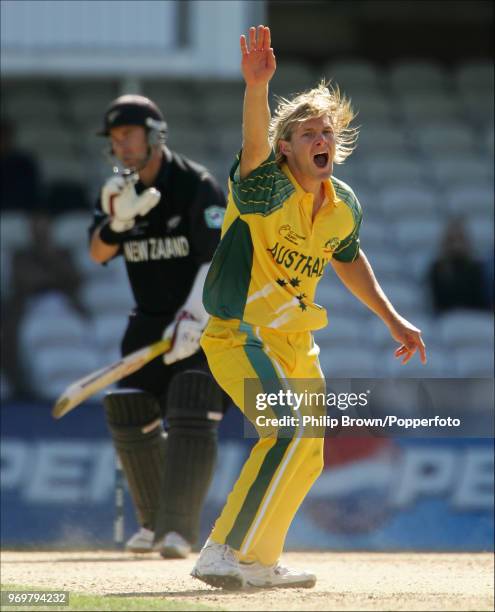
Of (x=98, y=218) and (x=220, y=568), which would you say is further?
(x=98, y=218)

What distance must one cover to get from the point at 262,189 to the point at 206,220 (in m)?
1.69

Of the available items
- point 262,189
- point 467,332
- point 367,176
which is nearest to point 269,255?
point 262,189

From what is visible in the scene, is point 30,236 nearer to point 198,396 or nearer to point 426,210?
point 426,210

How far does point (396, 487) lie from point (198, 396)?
7.63ft

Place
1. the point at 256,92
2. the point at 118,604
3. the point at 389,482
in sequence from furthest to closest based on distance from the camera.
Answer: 1. the point at 389,482
2. the point at 256,92
3. the point at 118,604

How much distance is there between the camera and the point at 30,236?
11000mm

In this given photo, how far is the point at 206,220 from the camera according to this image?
643 cm

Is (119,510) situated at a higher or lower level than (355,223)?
lower

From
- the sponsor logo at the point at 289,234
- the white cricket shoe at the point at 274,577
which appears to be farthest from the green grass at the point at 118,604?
the sponsor logo at the point at 289,234

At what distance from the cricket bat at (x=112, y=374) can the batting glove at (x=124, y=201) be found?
57 cm

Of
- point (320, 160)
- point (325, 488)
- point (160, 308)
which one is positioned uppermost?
point (320, 160)

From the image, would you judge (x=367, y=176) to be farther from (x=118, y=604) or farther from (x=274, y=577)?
(x=118, y=604)

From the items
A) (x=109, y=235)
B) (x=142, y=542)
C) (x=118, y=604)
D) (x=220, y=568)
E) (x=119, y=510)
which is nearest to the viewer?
(x=118, y=604)

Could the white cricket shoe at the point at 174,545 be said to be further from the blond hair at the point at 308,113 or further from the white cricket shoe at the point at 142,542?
the blond hair at the point at 308,113
